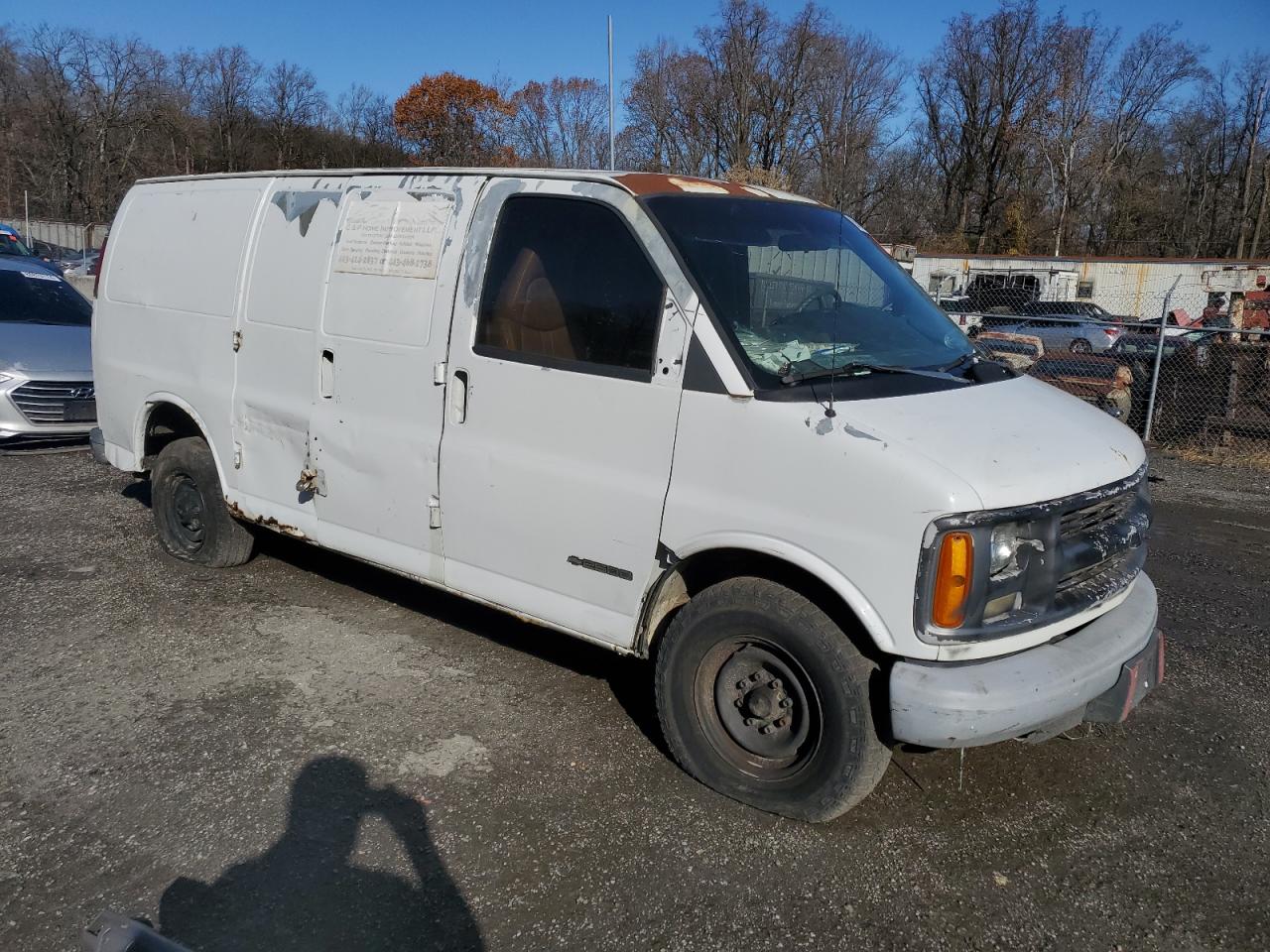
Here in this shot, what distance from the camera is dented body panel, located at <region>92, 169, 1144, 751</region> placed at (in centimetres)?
301

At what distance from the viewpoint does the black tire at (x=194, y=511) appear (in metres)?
5.36

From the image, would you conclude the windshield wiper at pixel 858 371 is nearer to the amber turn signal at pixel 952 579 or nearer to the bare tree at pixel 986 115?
the amber turn signal at pixel 952 579

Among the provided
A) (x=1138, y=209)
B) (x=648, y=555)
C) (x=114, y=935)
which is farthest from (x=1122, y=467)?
(x=1138, y=209)

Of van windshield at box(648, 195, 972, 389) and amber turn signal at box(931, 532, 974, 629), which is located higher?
van windshield at box(648, 195, 972, 389)

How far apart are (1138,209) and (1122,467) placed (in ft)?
211

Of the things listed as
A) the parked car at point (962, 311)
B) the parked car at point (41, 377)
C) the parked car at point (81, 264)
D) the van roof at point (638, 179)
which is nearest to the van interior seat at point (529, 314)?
the van roof at point (638, 179)

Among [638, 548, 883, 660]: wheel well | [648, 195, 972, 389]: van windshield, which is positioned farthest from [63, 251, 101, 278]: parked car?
[638, 548, 883, 660]: wheel well

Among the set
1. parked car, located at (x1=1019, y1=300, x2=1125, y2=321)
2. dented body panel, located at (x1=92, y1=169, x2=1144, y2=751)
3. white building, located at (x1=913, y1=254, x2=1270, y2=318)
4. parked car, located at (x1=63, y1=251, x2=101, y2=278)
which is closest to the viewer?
dented body panel, located at (x1=92, y1=169, x2=1144, y2=751)

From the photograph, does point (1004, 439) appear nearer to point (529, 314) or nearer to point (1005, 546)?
point (1005, 546)

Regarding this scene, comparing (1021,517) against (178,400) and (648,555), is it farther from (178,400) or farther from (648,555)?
(178,400)

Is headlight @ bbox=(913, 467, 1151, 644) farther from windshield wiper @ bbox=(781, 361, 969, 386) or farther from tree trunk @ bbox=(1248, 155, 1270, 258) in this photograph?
tree trunk @ bbox=(1248, 155, 1270, 258)

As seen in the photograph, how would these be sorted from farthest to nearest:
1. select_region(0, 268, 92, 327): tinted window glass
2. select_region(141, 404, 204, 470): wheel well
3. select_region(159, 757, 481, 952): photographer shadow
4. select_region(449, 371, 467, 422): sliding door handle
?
select_region(0, 268, 92, 327): tinted window glass → select_region(141, 404, 204, 470): wheel well → select_region(449, 371, 467, 422): sliding door handle → select_region(159, 757, 481, 952): photographer shadow

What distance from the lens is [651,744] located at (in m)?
3.88

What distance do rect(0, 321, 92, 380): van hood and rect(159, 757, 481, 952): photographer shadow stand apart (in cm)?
651
